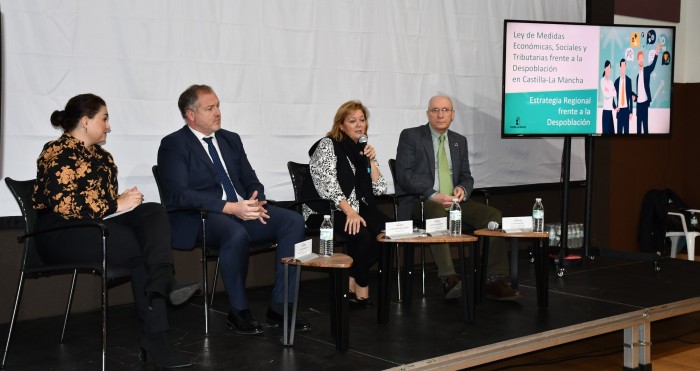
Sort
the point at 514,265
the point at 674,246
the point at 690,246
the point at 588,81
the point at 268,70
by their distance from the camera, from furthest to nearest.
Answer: the point at 674,246
the point at 690,246
the point at 588,81
the point at 268,70
the point at 514,265

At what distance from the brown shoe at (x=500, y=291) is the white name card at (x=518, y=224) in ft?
1.18

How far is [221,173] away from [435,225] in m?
1.07

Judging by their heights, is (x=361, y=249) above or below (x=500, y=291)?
above

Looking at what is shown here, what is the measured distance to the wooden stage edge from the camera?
321cm

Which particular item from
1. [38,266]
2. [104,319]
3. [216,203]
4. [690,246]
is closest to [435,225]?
[216,203]

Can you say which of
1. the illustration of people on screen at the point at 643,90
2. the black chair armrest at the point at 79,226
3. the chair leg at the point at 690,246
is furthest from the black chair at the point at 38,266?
the chair leg at the point at 690,246

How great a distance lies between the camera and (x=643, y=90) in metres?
5.54

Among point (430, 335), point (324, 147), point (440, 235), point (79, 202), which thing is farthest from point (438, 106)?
point (79, 202)

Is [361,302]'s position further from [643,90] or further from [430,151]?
[643,90]

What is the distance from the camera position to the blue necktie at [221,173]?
394 cm

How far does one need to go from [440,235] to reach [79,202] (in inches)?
63.9

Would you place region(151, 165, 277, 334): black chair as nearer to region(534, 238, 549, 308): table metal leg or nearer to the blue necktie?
the blue necktie

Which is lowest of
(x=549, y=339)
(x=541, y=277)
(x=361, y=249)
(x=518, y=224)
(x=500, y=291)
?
(x=549, y=339)

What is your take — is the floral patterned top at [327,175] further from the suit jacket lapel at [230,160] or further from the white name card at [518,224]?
the white name card at [518,224]
